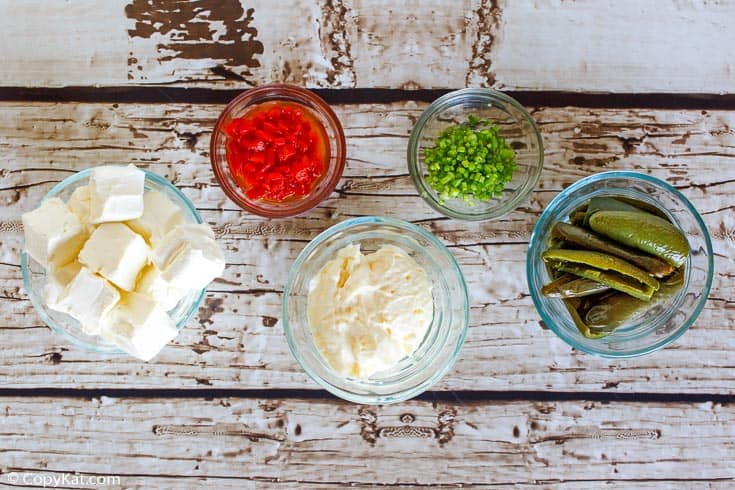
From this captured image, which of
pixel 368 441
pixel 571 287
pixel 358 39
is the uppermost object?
pixel 358 39

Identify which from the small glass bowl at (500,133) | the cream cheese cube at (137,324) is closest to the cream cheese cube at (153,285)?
the cream cheese cube at (137,324)

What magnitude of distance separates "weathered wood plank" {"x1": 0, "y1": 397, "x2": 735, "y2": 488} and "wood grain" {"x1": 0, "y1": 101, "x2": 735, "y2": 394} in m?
0.07

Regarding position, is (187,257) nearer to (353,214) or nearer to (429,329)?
(353,214)

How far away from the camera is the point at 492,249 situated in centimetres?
161

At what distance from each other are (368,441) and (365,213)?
0.59 meters

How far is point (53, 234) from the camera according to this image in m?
1.28

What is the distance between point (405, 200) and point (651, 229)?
0.58 m

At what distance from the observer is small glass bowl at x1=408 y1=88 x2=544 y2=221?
1.52 meters

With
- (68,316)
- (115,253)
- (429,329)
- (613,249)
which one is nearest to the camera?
(115,253)

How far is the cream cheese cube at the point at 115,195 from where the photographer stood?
1.29 metres

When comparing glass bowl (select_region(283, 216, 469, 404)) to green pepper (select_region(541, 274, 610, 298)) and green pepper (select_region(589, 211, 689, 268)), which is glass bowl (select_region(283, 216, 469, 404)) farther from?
green pepper (select_region(589, 211, 689, 268))

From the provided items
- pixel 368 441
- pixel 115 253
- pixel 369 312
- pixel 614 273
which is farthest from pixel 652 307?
pixel 115 253

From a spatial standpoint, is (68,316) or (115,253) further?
(68,316)

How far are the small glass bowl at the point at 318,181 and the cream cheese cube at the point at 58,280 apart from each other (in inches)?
15.0
